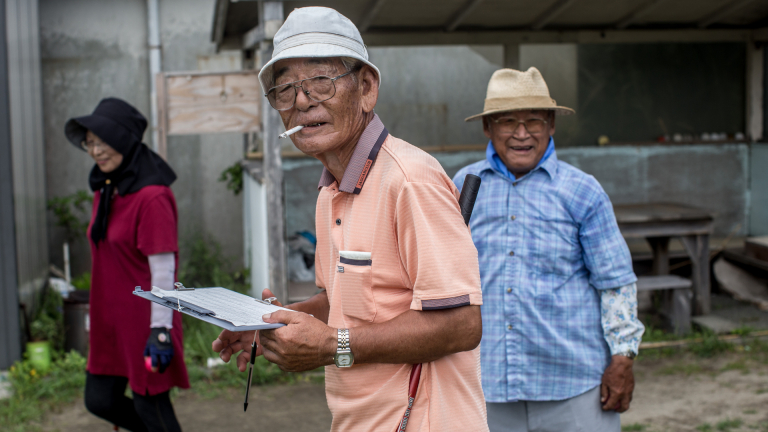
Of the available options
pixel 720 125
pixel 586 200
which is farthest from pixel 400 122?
pixel 586 200

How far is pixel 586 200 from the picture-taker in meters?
2.84

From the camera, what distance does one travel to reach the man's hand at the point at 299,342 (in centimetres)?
165

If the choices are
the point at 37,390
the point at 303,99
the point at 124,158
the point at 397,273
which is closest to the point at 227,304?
the point at 397,273

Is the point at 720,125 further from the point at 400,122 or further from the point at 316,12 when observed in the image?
the point at 316,12

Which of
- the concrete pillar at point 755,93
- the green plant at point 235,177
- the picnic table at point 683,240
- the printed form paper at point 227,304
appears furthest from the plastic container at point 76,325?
the concrete pillar at point 755,93

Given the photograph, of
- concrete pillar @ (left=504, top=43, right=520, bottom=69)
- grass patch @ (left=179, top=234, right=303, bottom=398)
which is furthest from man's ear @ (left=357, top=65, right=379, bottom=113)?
concrete pillar @ (left=504, top=43, right=520, bottom=69)

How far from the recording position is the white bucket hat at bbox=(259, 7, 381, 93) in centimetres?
173

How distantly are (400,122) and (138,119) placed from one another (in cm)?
544

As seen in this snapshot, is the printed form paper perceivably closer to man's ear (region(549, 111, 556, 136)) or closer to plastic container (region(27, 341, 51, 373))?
man's ear (region(549, 111, 556, 136))

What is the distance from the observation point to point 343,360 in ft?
5.51

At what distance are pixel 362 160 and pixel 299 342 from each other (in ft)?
1.57

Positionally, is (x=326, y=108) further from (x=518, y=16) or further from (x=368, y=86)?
(x=518, y=16)

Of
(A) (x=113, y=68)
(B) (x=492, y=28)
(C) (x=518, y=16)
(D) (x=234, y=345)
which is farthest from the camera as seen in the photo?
(A) (x=113, y=68)

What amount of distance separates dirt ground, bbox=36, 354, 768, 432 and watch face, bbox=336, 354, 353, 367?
3497mm
